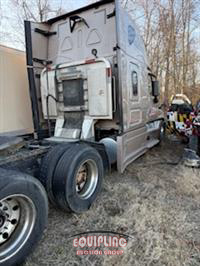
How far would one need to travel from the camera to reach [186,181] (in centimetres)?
352

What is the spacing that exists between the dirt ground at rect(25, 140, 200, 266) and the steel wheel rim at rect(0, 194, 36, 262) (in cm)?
25

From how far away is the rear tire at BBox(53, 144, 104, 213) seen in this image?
92.1 inches

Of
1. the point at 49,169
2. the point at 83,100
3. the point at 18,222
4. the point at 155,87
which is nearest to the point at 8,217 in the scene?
the point at 18,222

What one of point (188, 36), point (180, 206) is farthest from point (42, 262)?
point (188, 36)

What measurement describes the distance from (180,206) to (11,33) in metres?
11.5

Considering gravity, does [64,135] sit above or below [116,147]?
above

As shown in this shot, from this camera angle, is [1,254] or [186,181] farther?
[186,181]

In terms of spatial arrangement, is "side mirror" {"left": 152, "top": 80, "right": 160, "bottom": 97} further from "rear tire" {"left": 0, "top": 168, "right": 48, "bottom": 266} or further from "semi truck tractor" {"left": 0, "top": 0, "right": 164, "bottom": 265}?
"rear tire" {"left": 0, "top": 168, "right": 48, "bottom": 266}

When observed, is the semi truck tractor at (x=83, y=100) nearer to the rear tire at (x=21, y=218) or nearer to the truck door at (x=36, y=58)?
the truck door at (x=36, y=58)

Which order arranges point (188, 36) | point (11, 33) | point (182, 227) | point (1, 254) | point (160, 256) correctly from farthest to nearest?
point (188, 36)
point (11, 33)
point (182, 227)
point (160, 256)
point (1, 254)

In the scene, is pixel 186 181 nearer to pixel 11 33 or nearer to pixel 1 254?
pixel 1 254

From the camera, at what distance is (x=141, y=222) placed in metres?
2.37

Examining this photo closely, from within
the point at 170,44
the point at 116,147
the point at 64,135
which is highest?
the point at 170,44

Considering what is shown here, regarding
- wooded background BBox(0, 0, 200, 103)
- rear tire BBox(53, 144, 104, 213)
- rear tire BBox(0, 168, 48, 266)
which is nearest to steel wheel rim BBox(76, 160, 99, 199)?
rear tire BBox(53, 144, 104, 213)
